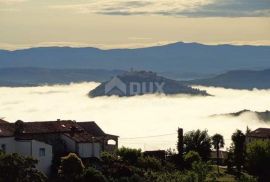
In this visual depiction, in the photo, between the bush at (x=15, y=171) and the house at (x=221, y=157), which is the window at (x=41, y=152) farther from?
the house at (x=221, y=157)

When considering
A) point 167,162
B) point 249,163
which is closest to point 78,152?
point 167,162

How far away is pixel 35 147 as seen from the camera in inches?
2724

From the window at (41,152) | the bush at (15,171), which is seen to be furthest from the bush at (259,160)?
the bush at (15,171)

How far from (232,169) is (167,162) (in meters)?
6.91

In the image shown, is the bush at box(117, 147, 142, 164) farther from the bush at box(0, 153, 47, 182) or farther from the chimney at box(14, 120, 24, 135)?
the bush at box(0, 153, 47, 182)

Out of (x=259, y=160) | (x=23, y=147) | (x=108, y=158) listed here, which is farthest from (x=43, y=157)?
(x=259, y=160)

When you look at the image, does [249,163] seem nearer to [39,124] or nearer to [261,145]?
[261,145]

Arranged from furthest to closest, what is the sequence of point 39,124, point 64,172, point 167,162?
1. point 167,162
2. point 39,124
3. point 64,172

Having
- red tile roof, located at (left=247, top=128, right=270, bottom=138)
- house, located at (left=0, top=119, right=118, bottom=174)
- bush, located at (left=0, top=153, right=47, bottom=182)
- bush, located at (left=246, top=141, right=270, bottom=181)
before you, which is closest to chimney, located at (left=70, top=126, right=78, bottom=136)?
house, located at (left=0, top=119, right=118, bottom=174)

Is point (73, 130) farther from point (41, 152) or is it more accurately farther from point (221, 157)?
point (221, 157)

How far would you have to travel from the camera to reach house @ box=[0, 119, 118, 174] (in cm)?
6919

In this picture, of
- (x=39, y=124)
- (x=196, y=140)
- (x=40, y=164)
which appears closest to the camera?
(x=40, y=164)

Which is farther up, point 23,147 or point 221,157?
point 221,157

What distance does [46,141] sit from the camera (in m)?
73.4
